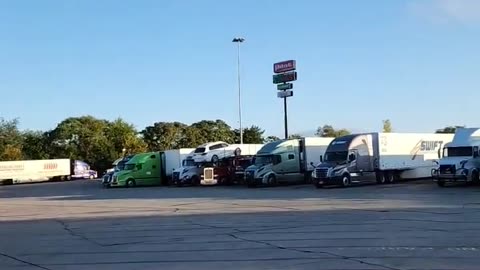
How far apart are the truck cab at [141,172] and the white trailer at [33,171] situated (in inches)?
1010

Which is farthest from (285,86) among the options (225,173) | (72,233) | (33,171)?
(72,233)

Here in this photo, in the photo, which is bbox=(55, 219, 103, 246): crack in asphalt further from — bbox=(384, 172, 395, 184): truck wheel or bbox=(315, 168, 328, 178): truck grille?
bbox=(384, 172, 395, 184): truck wheel

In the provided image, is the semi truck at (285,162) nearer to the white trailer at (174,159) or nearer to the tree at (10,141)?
the white trailer at (174,159)

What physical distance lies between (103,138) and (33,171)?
2458 cm

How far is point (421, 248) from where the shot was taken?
12320 mm

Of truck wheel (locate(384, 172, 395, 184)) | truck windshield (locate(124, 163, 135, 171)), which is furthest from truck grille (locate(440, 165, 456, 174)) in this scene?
truck windshield (locate(124, 163, 135, 171))

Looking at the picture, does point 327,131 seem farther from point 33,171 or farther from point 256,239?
point 256,239

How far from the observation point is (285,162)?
4853 cm

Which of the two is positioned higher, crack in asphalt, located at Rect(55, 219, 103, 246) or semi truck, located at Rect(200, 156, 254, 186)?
semi truck, located at Rect(200, 156, 254, 186)

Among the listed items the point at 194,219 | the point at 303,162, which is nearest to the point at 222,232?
the point at 194,219

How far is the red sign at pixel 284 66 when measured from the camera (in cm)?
6519

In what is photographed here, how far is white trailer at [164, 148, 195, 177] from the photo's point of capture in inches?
2340

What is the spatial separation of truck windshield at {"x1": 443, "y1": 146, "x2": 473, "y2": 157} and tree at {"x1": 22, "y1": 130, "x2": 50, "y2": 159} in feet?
274

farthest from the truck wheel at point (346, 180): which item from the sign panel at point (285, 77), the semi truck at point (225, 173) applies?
the sign panel at point (285, 77)
